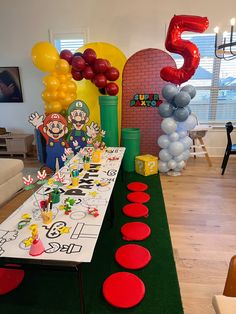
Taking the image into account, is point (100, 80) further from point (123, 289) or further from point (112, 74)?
point (123, 289)

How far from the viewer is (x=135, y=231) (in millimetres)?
2240

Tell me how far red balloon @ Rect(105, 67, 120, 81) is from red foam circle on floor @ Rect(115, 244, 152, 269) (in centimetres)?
277

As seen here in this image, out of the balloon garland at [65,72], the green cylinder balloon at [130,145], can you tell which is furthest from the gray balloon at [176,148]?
the balloon garland at [65,72]

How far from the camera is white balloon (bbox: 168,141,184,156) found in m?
3.52

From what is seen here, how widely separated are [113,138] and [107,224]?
68.6 inches

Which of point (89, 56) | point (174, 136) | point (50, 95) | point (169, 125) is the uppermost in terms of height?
point (89, 56)

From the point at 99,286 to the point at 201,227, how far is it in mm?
1242

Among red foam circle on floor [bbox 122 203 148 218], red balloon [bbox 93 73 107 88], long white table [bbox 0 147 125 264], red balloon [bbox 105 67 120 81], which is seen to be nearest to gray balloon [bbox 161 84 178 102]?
red balloon [bbox 105 67 120 81]

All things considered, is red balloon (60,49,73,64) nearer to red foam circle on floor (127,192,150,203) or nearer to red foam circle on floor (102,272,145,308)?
red foam circle on floor (127,192,150,203)

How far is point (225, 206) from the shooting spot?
9.31ft

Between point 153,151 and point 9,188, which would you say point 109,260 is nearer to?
point 9,188

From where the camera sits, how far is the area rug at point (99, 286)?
154cm

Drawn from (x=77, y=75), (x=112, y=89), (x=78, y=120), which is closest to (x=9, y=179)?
(x=78, y=120)

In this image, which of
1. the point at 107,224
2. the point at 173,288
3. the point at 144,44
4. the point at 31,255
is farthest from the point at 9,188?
the point at 144,44
